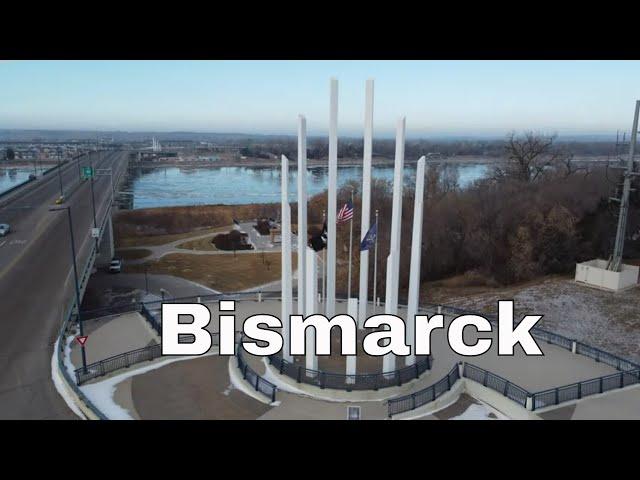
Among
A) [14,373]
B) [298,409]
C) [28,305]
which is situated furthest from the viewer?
[28,305]

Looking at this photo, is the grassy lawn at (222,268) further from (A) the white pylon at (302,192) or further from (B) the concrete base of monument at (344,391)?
(A) the white pylon at (302,192)

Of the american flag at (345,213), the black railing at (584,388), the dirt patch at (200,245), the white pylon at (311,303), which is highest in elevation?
the american flag at (345,213)

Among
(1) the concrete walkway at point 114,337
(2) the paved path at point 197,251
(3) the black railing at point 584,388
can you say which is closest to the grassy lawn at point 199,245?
(2) the paved path at point 197,251

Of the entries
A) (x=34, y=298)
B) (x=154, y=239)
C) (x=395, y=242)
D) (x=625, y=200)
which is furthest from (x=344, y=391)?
(x=154, y=239)

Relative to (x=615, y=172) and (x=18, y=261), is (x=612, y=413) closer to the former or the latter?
(x=18, y=261)

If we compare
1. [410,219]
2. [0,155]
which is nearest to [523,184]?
[410,219]

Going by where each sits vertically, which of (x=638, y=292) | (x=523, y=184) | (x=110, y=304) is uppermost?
(x=523, y=184)
